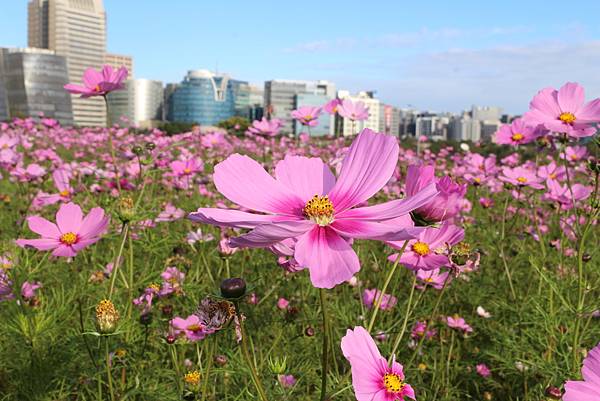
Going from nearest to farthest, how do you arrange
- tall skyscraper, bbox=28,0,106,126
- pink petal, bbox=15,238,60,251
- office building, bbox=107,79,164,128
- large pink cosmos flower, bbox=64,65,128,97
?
pink petal, bbox=15,238,60,251 → large pink cosmos flower, bbox=64,65,128,97 → office building, bbox=107,79,164,128 → tall skyscraper, bbox=28,0,106,126

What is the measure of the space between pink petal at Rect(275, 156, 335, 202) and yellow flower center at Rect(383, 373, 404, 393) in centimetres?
20

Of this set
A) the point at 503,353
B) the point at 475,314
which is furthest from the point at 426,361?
the point at 475,314

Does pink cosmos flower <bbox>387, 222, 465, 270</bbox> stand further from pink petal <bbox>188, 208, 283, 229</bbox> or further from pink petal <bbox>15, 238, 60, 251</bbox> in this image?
pink petal <bbox>15, 238, 60, 251</bbox>

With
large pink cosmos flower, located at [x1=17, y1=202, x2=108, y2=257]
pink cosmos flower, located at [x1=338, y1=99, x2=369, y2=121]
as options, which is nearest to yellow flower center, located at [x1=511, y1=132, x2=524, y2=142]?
pink cosmos flower, located at [x1=338, y1=99, x2=369, y2=121]

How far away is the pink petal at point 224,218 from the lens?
42cm

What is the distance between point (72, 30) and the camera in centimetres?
7156

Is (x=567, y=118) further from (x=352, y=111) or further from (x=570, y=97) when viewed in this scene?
(x=352, y=111)

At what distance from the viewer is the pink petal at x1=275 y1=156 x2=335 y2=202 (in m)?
0.55

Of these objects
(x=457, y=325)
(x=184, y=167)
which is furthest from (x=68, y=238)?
(x=184, y=167)

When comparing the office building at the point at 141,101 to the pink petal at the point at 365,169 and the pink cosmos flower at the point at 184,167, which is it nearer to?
the pink cosmos flower at the point at 184,167

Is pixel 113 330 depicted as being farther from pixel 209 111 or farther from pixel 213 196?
pixel 209 111

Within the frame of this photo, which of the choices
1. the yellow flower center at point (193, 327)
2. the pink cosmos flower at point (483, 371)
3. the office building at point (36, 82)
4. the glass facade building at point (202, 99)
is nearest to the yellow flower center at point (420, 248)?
the yellow flower center at point (193, 327)

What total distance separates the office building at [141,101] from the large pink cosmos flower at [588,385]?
6736 centimetres

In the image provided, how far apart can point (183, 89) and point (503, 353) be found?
67.5 m
